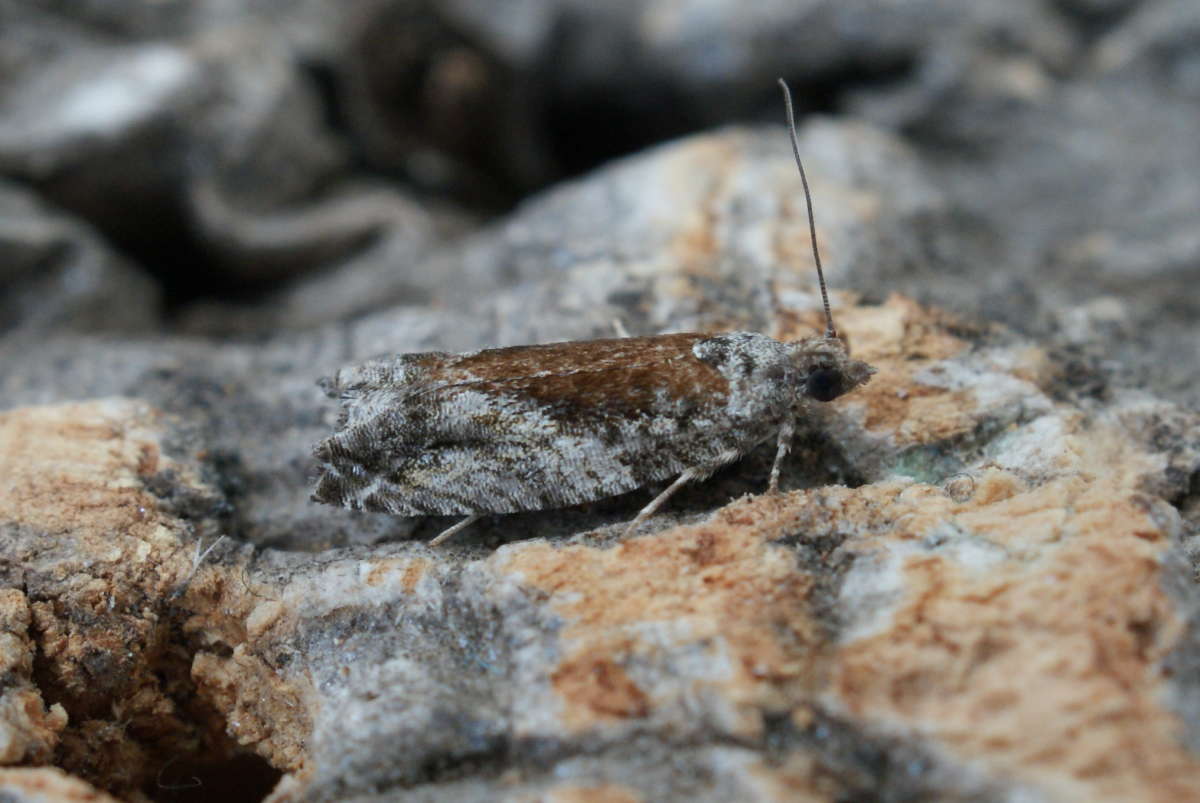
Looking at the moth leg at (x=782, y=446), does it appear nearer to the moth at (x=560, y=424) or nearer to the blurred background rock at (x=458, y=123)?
the moth at (x=560, y=424)

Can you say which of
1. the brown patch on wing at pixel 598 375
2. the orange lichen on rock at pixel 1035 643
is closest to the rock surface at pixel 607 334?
the orange lichen on rock at pixel 1035 643

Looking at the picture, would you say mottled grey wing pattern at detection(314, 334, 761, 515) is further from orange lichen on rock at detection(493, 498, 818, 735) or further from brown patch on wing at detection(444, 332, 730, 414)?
orange lichen on rock at detection(493, 498, 818, 735)

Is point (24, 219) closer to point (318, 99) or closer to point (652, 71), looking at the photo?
point (318, 99)

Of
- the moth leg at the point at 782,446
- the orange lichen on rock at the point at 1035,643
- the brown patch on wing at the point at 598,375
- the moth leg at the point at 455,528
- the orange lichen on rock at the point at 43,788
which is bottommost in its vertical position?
the orange lichen on rock at the point at 43,788

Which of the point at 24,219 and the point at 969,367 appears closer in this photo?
the point at 969,367

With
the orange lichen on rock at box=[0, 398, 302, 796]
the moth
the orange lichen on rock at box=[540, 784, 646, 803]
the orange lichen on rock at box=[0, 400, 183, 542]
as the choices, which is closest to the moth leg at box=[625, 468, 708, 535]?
the moth

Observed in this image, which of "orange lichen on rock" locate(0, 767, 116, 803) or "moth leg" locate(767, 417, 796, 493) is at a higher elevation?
"moth leg" locate(767, 417, 796, 493)

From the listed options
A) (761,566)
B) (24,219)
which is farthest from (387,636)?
(24,219)

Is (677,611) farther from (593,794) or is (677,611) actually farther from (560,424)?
(560,424)
